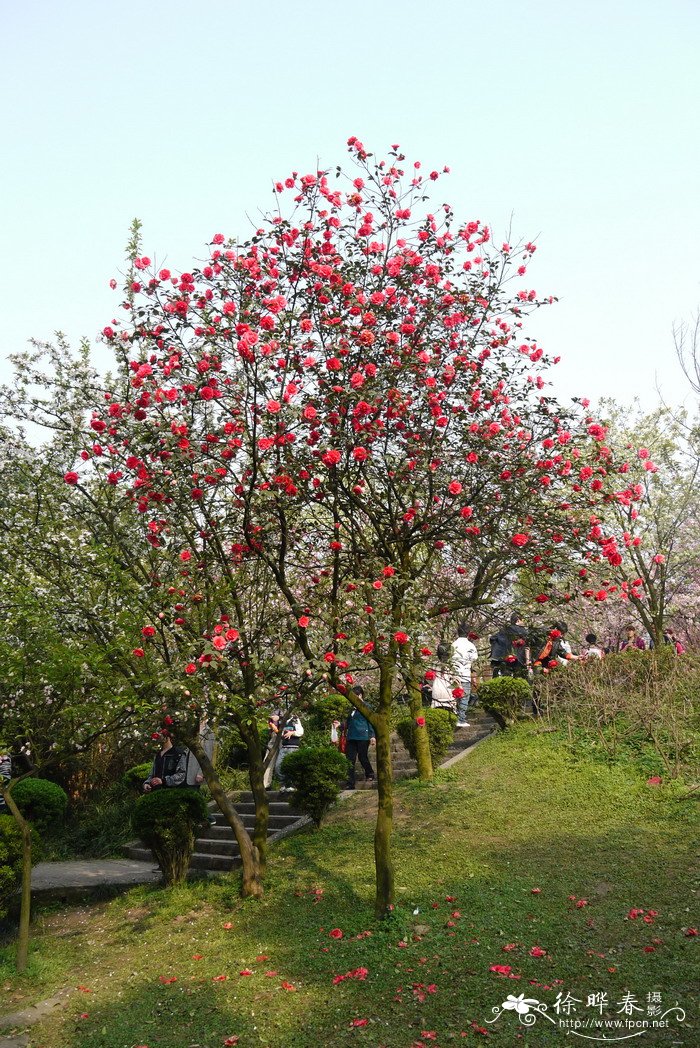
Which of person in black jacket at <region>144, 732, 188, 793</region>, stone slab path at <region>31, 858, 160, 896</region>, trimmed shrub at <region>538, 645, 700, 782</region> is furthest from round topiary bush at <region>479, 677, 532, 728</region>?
stone slab path at <region>31, 858, 160, 896</region>

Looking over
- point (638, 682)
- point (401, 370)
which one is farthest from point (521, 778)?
point (401, 370)

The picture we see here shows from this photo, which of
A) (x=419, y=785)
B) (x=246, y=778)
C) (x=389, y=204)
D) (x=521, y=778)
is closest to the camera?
(x=389, y=204)

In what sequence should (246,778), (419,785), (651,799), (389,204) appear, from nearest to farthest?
1. (389,204)
2. (651,799)
3. (419,785)
4. (246,778)

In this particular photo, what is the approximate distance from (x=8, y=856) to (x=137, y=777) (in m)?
6.09

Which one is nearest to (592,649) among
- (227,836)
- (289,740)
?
(289,740)

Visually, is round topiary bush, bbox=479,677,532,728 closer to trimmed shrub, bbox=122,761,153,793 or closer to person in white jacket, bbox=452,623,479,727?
person in white jacket, bbox=452,623,479,727

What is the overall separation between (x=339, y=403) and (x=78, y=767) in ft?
38.1

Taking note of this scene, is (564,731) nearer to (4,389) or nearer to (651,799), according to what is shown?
(651,799)

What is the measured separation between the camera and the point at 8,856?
9.64 m

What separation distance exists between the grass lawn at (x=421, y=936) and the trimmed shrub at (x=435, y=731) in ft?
5.48

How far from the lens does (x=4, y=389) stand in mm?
11125

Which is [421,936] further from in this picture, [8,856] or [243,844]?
[8,856]

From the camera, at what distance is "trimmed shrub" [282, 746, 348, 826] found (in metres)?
12.2

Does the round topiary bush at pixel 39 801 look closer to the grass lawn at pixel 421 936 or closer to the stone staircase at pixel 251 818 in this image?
the stone staircase at pixel 251 818
